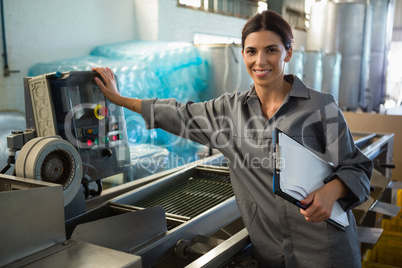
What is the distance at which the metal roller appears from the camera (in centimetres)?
82

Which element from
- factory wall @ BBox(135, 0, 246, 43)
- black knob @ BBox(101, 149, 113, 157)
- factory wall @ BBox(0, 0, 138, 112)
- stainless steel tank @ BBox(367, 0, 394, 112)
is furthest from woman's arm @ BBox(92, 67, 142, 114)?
stainless steel tank @ BBox(367, 0, 394, 112)

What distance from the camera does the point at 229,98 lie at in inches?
42.7

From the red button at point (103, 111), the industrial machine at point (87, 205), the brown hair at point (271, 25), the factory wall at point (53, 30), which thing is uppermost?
the factory wall at point (53, 30)

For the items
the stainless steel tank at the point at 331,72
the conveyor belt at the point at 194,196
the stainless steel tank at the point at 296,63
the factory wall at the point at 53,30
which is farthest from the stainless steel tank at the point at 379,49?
the conveyor belt at the point at 194,196

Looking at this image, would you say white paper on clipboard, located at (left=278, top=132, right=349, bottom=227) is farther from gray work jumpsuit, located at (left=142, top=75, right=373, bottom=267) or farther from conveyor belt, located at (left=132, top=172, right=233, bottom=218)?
conveyor belt, located at (left=132, top=172, right=233, bottom=218)

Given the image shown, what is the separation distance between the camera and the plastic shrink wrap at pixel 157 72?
11.1ft

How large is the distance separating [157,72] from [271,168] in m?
2.77

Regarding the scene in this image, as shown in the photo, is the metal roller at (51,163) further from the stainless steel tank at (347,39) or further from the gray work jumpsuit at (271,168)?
the stainless steel tank at (347,39)

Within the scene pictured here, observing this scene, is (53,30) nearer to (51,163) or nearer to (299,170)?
(51,163)

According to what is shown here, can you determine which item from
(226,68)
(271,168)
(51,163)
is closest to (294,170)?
(271,168)

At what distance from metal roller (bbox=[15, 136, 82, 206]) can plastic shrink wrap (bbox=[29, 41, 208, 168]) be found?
2.23m

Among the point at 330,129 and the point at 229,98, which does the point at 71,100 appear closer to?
the point at 229,98

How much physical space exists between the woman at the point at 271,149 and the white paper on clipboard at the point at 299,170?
3cm

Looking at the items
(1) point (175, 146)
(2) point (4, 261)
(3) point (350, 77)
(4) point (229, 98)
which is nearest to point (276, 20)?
(4) point (229, 98)
